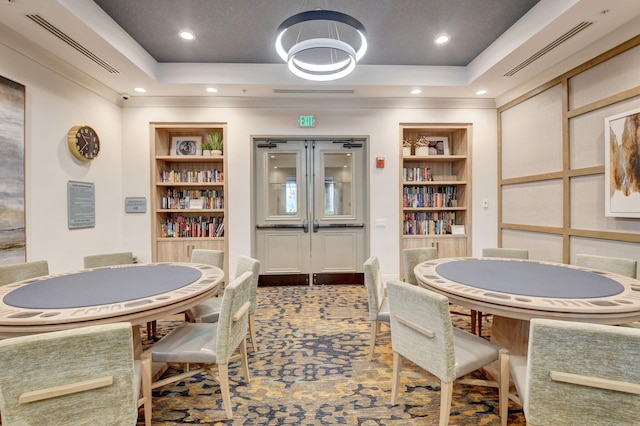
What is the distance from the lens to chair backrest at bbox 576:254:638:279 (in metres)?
2.39

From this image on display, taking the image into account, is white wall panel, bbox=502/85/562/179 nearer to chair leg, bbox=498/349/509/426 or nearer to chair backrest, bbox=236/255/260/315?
chair leg, bbox=498/349/509/426

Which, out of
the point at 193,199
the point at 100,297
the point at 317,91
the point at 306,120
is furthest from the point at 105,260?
the point at 317,91

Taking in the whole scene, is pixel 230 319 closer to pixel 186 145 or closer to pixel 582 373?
pixel 582 373

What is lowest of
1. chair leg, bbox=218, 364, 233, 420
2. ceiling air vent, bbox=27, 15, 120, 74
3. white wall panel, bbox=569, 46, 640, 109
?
chair leg, bbox=218, 364, 233, 420

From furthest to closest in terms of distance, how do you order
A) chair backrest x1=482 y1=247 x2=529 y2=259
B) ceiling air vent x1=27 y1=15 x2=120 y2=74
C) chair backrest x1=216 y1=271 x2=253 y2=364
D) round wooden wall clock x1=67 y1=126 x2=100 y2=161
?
round wooden wall clock x1=67 y1=126 x2=100 y2=161 → chair backrest x1=482 y1=247 x2=529 y2=259 → ceiling air vent x1=27 y1=15 x2=120 y2=74 → chair backrest x1=216 y1=271 x2=253 y2=364

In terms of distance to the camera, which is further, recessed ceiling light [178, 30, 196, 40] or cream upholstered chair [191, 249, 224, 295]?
recessed ceiling light [178, 30, 196, 40]

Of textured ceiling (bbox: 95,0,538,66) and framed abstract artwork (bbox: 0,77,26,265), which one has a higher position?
textured ceiling (bbox: 95,0,538,66)

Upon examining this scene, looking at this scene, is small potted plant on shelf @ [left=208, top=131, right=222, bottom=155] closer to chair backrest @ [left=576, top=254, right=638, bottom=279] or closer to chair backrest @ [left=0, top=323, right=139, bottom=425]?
chair backrest @ [left=0, top=323, right=139, bottom=425]

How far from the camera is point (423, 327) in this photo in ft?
5.36

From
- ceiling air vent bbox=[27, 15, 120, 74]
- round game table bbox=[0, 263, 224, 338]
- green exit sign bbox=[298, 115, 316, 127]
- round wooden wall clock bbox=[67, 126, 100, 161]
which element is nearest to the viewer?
round game table bbox=[0, 263, 224, 338]

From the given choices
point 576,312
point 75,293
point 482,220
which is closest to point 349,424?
point 576,312

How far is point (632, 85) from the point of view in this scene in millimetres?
2852

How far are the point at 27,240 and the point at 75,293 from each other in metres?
2.01

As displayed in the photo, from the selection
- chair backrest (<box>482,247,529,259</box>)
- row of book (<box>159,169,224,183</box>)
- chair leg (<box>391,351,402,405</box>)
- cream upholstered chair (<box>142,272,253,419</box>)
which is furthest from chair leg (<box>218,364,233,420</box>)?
row of book (<box>159,169,224,183</box>)
